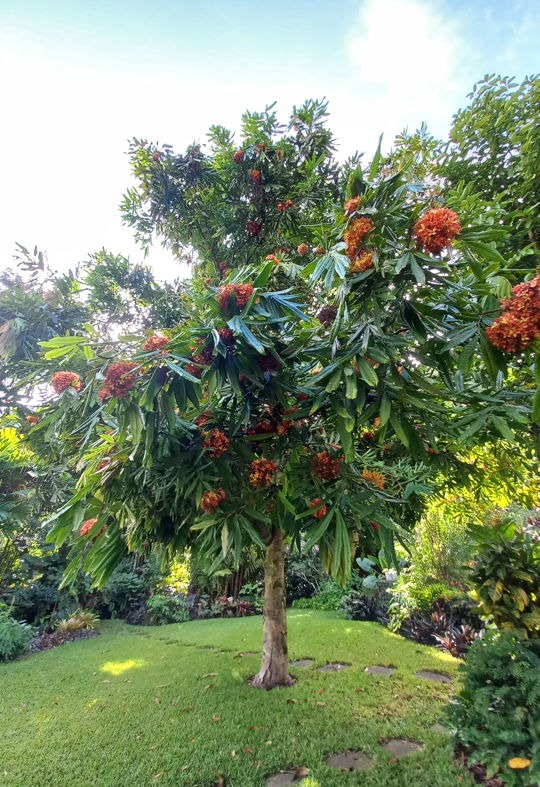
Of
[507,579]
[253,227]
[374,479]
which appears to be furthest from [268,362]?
[253,227]

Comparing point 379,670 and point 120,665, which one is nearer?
point 379,670

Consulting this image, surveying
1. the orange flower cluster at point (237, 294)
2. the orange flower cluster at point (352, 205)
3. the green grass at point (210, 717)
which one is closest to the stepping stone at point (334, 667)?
the green grass at point (210, 717)

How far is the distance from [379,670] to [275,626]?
1.34 metres

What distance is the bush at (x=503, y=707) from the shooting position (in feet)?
5.90

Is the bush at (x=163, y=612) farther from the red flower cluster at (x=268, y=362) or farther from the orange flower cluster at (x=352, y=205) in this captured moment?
the orange flower cluster at (x=352, y=205)

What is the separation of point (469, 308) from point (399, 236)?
16.3 inches

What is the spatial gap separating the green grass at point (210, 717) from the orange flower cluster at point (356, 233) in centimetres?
268

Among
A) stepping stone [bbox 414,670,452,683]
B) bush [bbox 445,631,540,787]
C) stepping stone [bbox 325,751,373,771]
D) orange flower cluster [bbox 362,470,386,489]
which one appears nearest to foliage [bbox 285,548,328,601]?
stepping stone [bbox 414,670,452,683]

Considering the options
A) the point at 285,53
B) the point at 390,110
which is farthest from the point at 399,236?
the point at 285,53

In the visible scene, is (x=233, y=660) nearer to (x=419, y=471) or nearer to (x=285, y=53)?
(x=419, y=471)

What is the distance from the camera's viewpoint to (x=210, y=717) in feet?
9.59

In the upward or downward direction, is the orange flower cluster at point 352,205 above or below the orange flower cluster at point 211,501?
above

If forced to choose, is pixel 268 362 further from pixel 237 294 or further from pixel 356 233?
pixel 356 233

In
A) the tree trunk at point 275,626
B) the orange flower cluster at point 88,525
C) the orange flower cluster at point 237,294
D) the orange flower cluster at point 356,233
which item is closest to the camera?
the orange flower cluster at point 356,233
